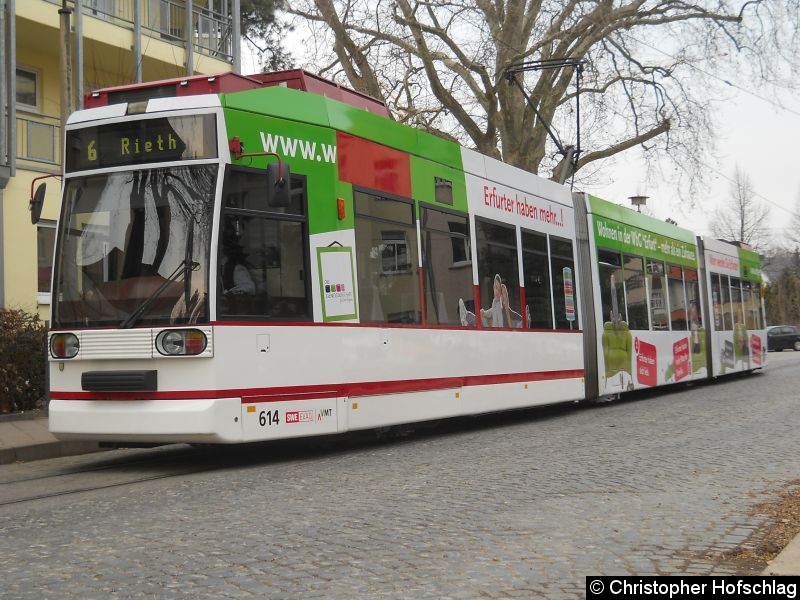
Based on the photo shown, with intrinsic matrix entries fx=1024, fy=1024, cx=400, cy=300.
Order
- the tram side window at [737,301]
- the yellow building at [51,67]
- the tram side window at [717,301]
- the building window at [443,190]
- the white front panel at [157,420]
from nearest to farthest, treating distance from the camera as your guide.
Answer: the white front panel at [157,420]
the building window at [443,190]
the yellow building at [51,67]
the tram side window at [717,301]
the tram side window at [737,301]

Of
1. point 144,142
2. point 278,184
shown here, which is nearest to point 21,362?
point 144,142

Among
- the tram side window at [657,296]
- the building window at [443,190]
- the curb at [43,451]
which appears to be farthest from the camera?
the tram side window at [657,296]

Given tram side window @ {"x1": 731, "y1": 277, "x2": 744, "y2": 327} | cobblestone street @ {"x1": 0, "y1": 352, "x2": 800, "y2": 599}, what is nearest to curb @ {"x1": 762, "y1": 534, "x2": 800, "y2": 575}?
cobblestone street @ {"x1": 0, "y1": 352, "x2": 800, "y2": 599}

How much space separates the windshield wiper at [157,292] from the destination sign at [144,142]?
3.13ft

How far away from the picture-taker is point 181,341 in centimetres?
848

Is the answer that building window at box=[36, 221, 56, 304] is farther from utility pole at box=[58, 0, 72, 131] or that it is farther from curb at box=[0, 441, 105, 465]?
curb at box=[0, 441, 105, 465]

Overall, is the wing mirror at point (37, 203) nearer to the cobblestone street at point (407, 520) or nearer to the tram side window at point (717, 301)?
the cobblestone street at point (407, 520)

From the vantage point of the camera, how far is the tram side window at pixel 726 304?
76.6 feet

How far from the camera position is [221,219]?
8672 mm

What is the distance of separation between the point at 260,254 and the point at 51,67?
14409 millimetres

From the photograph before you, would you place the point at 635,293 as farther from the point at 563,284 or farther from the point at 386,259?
the point at 386,259

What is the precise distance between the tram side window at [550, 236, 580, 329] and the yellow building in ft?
25.5

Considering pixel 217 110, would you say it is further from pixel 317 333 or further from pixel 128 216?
pixel 317 333

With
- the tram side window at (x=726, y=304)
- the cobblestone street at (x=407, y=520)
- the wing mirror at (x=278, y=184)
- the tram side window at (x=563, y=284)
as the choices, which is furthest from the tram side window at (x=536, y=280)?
the tram side window at (x=726, y=304)
